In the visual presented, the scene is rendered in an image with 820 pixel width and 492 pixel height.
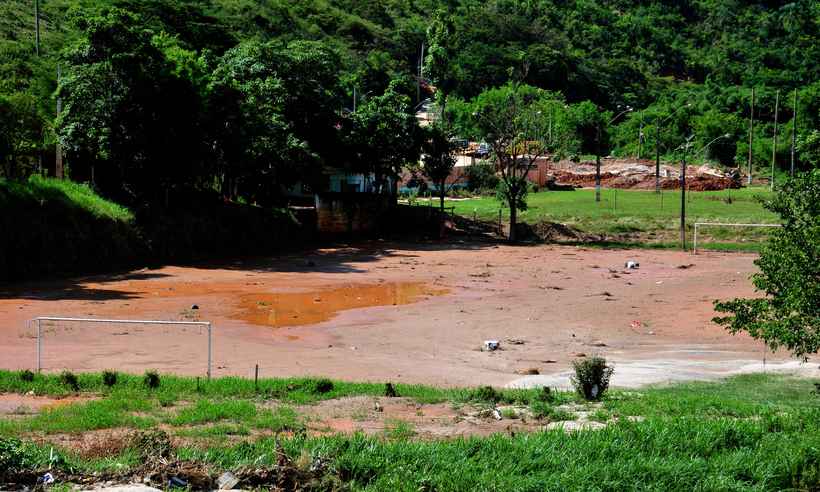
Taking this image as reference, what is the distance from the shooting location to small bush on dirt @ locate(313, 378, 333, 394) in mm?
17830

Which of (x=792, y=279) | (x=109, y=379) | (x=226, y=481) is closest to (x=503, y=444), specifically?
(x=226, y=481)

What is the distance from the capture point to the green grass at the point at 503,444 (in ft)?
36.0

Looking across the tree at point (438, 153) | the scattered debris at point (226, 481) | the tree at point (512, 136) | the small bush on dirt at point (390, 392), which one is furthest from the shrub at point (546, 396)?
the tree at point (438, 153)

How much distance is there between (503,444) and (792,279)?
8715 millimetres

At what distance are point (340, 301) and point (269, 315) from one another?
4.44 m

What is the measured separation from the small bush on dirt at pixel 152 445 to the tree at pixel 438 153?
5025 cm

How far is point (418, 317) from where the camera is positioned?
32.2 m

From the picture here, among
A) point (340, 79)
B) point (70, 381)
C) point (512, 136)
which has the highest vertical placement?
point (340, 79)

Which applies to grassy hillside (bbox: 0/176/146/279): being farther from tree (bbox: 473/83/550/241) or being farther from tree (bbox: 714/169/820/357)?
tree (bbox: 714/169/820/357)

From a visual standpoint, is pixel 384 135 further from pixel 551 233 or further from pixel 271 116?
pixel 551 233

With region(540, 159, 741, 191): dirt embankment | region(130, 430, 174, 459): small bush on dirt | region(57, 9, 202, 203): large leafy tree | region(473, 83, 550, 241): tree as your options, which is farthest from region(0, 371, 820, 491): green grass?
region(540, 159, 741, 191): dirt embankment

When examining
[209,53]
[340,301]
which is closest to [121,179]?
[209,53]

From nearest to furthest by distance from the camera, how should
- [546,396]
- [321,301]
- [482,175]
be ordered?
[546,396], [321,301], [482,175]

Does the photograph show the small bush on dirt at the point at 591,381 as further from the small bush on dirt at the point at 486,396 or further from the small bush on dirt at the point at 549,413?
the small bush on dirt at the point at 486,396
